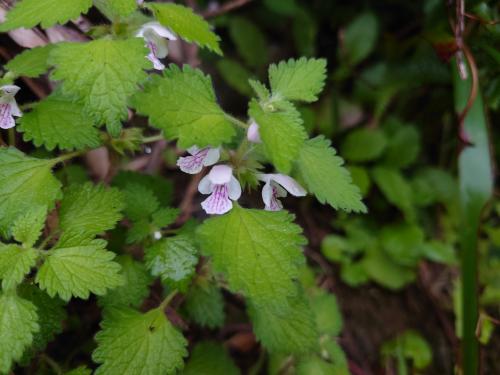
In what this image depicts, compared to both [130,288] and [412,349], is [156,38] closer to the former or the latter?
[130,288]

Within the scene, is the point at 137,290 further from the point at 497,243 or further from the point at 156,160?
the point at 497,243

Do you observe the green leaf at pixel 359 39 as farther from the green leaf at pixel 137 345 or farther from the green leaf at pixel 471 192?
the green leaf at pixel 137 345

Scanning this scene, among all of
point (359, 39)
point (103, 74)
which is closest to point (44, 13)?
point (103, 74)

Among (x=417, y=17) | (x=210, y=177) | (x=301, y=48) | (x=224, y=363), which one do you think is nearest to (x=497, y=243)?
(x=417, y=17)

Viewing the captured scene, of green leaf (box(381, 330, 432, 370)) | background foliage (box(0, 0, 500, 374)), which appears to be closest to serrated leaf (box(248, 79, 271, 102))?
background foliage (box(0, 0, 500, 374))

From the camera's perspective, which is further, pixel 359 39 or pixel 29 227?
pixel 359 39
